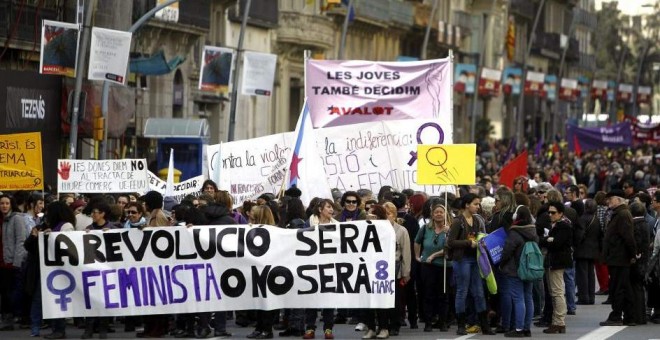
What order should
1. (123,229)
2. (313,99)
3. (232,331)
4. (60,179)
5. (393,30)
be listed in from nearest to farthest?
(123,229) < (232,331) < (60,179) < (313,99) < (393,30)

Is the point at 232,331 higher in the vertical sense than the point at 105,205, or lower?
lower

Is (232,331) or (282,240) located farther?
(232,331)

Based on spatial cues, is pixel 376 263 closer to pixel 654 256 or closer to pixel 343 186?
pixel 654 256

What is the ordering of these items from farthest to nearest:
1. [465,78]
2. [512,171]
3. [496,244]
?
[465,78]
[512,171]
[496,244]

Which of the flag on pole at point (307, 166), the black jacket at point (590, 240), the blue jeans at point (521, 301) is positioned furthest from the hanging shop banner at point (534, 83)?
the blue jeans at point (521, 301)

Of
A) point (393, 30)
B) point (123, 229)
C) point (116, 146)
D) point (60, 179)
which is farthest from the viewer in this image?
point (393, 30)

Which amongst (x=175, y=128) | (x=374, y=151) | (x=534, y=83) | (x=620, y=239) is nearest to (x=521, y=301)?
(x=620, y=239)

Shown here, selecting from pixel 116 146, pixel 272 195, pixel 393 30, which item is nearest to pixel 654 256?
pixel 272 195

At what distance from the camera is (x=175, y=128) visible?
42750mm

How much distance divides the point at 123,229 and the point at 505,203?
12.4 feet

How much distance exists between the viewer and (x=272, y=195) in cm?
2297

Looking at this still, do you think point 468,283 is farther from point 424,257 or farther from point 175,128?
point 175,128

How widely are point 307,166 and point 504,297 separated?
4242mm

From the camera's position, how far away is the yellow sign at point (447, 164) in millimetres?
20484
